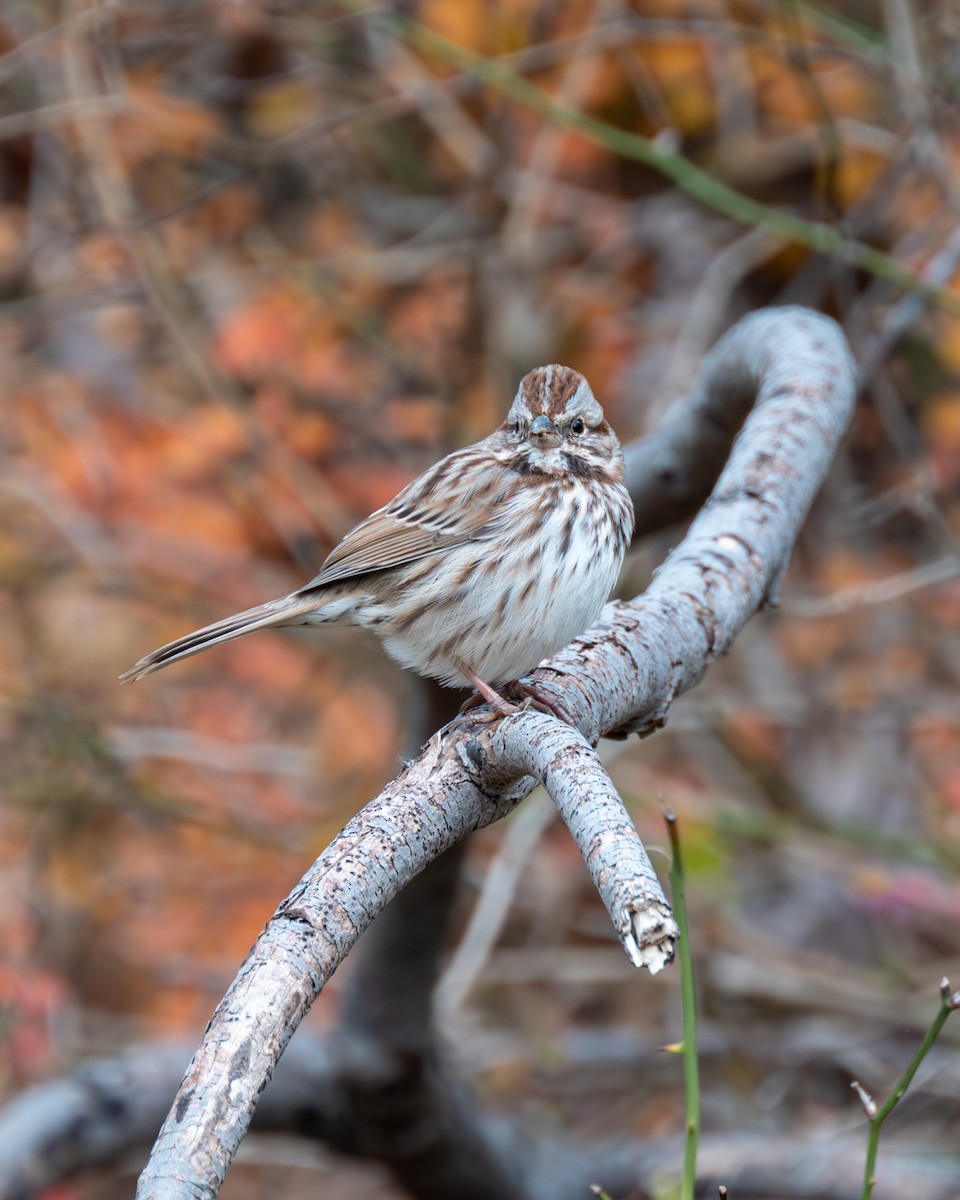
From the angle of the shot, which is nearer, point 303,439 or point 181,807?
point 181,807

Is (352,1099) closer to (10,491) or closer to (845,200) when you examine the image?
(10,491)

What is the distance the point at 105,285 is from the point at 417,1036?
12.9ft

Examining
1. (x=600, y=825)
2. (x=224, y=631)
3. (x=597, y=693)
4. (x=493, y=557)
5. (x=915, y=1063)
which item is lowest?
(x=915, y=1063)

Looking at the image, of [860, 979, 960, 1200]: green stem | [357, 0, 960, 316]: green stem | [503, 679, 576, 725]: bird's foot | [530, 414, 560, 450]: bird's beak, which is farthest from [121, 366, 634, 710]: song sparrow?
[860, 979, 960, 1200]: green stem

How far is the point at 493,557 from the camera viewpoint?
330 centimetres

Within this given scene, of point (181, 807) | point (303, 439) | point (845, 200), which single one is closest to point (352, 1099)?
point (181, 807)

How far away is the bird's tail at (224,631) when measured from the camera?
10.2ft

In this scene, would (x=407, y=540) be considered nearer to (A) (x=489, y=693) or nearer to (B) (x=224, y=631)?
(B) (x=224, y=631)

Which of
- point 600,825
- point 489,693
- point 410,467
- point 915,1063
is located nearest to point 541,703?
point 489,693

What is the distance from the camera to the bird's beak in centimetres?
342

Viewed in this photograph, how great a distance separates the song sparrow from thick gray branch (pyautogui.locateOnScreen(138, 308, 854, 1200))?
0.31 meters

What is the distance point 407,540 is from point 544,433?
1.37 feet

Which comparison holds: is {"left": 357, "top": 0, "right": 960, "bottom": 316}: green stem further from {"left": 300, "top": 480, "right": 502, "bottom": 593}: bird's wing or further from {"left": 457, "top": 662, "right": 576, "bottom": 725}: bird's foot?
{"left": 457, "top": 662, "right": 576, "bottom": 725}: bird's foot

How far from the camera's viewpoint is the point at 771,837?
4.80m
